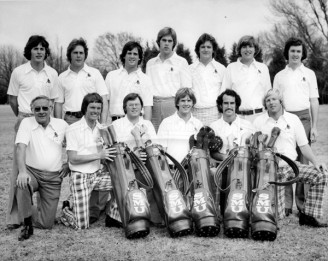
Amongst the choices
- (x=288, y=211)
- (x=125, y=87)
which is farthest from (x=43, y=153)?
(x=288, y=211)

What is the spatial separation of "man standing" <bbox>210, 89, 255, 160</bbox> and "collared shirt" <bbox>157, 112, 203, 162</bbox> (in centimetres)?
34

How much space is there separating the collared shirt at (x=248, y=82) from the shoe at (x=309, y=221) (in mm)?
1772

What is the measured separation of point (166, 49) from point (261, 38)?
33460 mm

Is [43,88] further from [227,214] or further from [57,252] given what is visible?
[227,214]

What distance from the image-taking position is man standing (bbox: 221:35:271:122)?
20.1 ft

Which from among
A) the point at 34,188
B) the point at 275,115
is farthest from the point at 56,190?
the point at 275,115

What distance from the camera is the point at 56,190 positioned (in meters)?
5.31

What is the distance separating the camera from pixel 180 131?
5469 millimetres

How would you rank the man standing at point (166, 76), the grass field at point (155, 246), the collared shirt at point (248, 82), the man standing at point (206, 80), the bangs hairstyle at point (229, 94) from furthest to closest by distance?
the man standing at point (166, 76)
the man standing at point (206, 80)
the collared shirt at point (248, 82)
the bangs hairstyle at point (229, 94)
the grass field at point (155, 246)

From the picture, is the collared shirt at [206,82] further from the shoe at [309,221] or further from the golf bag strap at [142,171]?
the shoe at [309,221]

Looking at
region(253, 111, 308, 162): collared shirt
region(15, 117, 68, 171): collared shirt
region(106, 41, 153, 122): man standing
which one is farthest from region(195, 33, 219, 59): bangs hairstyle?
region(15, 117, 68, 171): collared shirt

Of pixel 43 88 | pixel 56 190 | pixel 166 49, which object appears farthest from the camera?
pixel 166 49

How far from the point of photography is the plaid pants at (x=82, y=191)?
5.11m

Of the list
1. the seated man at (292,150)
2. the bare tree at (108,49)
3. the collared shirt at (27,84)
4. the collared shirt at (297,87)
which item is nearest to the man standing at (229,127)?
the seated man at (292,150)
